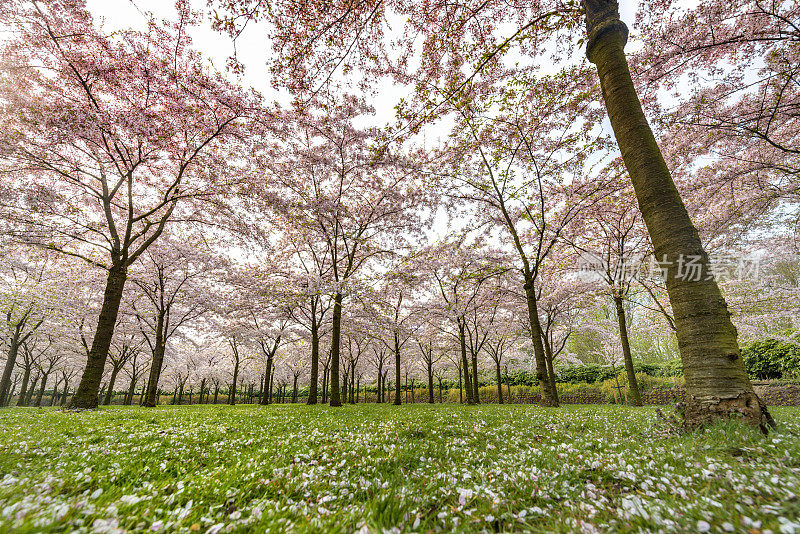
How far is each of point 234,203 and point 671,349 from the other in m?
58.1

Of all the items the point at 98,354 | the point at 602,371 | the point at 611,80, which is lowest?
the point at 602,371

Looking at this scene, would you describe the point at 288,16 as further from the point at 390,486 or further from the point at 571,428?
the point at 571,428

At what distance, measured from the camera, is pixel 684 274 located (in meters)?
4.96

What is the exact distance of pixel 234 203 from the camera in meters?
14.7

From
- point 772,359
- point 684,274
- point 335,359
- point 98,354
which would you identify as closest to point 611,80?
point 684,274

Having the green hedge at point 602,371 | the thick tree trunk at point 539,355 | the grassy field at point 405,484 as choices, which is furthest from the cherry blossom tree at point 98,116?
the green hedge at point 602,371

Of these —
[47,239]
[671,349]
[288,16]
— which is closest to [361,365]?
[47,239]

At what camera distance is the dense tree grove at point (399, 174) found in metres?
6.66

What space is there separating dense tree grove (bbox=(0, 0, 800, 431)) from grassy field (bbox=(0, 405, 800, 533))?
225cm

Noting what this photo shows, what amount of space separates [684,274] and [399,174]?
15.8 metres

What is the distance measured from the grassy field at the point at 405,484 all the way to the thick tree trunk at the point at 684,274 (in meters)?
0.63

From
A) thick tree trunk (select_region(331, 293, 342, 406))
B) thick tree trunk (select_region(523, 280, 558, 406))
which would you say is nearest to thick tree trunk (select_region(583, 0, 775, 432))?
thick tree trunk (select_region(523, 280, 558, 406))

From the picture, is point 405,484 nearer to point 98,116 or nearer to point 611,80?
point 611,80

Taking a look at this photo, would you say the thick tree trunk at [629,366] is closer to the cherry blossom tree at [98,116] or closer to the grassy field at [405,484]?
the grassy field at [405,484]
